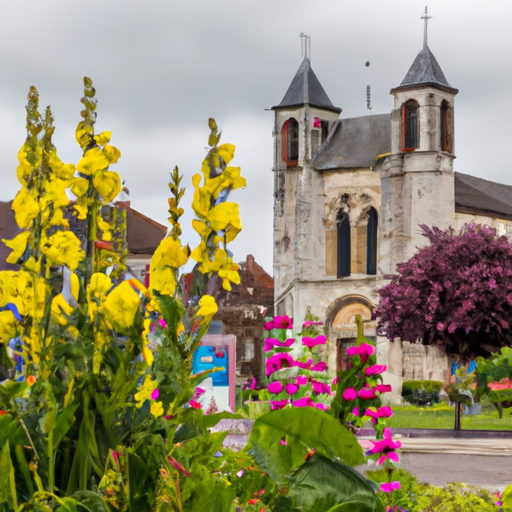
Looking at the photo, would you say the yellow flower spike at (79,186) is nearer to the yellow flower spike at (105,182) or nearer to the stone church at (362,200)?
the yellow flower spike at (105,182)

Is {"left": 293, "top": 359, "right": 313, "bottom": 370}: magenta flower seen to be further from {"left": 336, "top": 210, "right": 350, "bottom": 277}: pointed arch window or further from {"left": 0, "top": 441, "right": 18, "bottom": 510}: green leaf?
{"left": 336, "top": 210, "right": 350, "bottom": 277}: pointed arch window

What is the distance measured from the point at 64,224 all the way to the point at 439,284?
91.1ft

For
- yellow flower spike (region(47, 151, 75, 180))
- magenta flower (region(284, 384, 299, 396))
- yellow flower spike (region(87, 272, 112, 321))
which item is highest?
yellow flower spike (region(47, 151, 75, 180))

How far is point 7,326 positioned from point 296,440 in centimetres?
73

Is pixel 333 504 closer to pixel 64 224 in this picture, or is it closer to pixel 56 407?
pixel 56 407

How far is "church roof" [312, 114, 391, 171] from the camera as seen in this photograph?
139 ft

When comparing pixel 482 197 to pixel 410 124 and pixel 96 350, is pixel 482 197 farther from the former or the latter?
pixel 96 350

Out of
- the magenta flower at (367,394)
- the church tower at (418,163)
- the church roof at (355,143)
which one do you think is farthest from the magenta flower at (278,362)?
the church roof at (355,143)

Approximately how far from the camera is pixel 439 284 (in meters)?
29.2

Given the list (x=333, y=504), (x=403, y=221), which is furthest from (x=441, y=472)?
(x=403, y=221)

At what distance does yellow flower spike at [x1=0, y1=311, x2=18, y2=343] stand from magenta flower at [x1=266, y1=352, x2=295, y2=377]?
5.93 meters

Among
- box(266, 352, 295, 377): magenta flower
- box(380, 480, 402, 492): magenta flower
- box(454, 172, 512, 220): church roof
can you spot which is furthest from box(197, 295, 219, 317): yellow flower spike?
box(454, 172, 512, 220): church roof

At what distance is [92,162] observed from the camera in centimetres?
219

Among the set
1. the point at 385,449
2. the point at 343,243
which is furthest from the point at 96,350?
the point at 343,243
